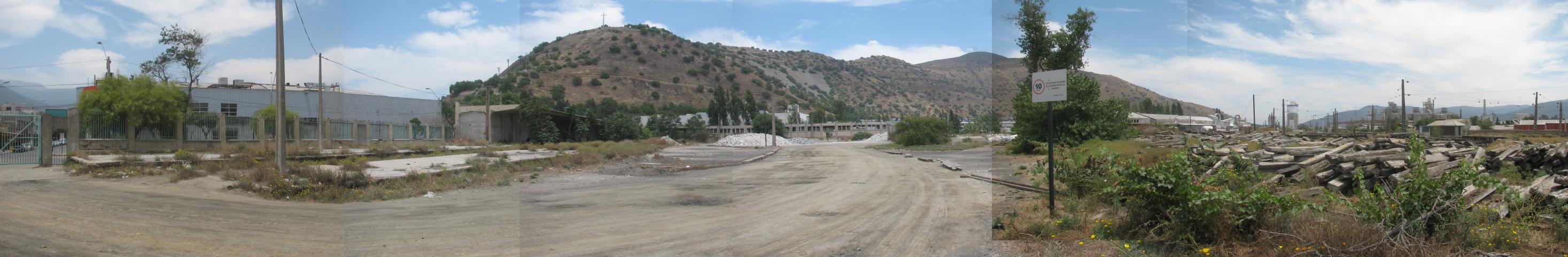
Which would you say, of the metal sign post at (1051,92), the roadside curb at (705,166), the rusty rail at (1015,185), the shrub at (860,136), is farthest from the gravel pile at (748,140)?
the metal sign post at (1051,92)

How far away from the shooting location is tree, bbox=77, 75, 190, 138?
23.7 m

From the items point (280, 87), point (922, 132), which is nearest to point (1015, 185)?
point (280, 87)

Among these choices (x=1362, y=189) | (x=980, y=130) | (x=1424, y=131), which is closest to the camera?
(x=1362, y=189)

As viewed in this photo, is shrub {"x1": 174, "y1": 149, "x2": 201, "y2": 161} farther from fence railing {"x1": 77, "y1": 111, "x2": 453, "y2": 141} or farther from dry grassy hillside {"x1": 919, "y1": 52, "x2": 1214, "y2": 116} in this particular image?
dry grassy hillside {"x1": 919, "y1": 52, "x2": 1214, "y2": 116}

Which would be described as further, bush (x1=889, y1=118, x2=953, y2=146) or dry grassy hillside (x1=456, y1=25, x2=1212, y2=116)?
bush (x1=889, y1=118, x2=953, y2=146)

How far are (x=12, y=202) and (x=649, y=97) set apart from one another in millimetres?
66368

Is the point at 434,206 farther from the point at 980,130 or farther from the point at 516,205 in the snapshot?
the point at 980,130

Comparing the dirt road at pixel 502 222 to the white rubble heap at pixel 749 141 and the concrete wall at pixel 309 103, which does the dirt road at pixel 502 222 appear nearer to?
the white rubble heap at pixel 749 141

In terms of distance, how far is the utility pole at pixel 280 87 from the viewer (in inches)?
410

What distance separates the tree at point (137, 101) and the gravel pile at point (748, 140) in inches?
1170

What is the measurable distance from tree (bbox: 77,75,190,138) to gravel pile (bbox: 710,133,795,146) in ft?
97.5

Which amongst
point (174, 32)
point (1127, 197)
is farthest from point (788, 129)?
point (1127, 197)

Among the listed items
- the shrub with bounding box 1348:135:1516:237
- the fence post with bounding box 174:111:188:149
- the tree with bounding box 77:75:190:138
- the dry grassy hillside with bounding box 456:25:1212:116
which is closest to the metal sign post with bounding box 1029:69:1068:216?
the shrub with bounding box 1348:135:1516:237

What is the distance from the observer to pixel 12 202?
22.5 feet
